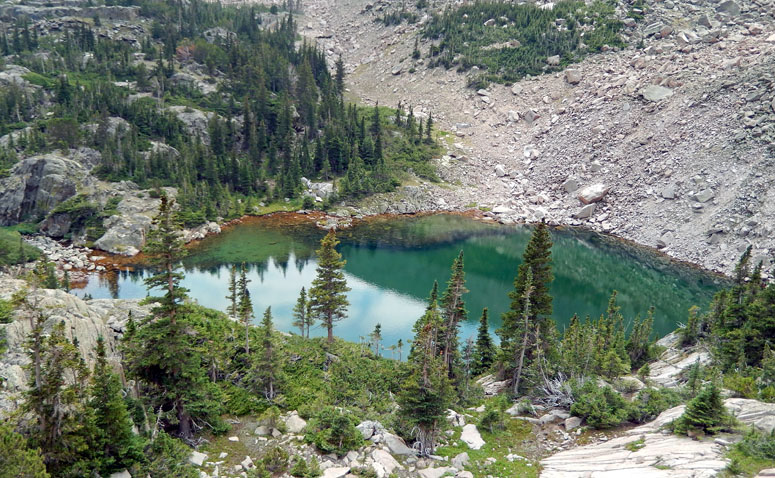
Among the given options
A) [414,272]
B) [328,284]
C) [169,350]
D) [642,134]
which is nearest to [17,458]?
[169,350]

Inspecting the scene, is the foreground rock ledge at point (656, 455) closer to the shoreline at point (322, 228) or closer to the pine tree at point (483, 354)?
the pine tree at point (483, 354)

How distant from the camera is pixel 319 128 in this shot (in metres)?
123

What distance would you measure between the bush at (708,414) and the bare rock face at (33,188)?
91.1 m

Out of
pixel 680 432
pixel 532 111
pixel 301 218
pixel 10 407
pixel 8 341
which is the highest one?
pixel 532 111

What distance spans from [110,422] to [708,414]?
23430 mm

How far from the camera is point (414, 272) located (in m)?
73.8

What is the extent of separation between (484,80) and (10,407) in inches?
5277

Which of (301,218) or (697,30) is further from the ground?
(697,30)

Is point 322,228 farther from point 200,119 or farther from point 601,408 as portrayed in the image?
point 601,408

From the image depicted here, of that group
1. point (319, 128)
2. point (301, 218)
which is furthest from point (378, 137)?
point (301, 218)

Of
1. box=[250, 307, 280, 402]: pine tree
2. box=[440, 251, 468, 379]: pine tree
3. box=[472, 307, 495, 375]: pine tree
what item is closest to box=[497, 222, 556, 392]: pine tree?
box=[440, 251, 468, 379]: pine tree

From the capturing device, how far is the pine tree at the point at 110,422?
16422mm

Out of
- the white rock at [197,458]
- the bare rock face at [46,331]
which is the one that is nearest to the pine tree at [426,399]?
the white rock at [197,458]

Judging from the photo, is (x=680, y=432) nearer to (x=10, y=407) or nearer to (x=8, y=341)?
(x=10, y=407)
